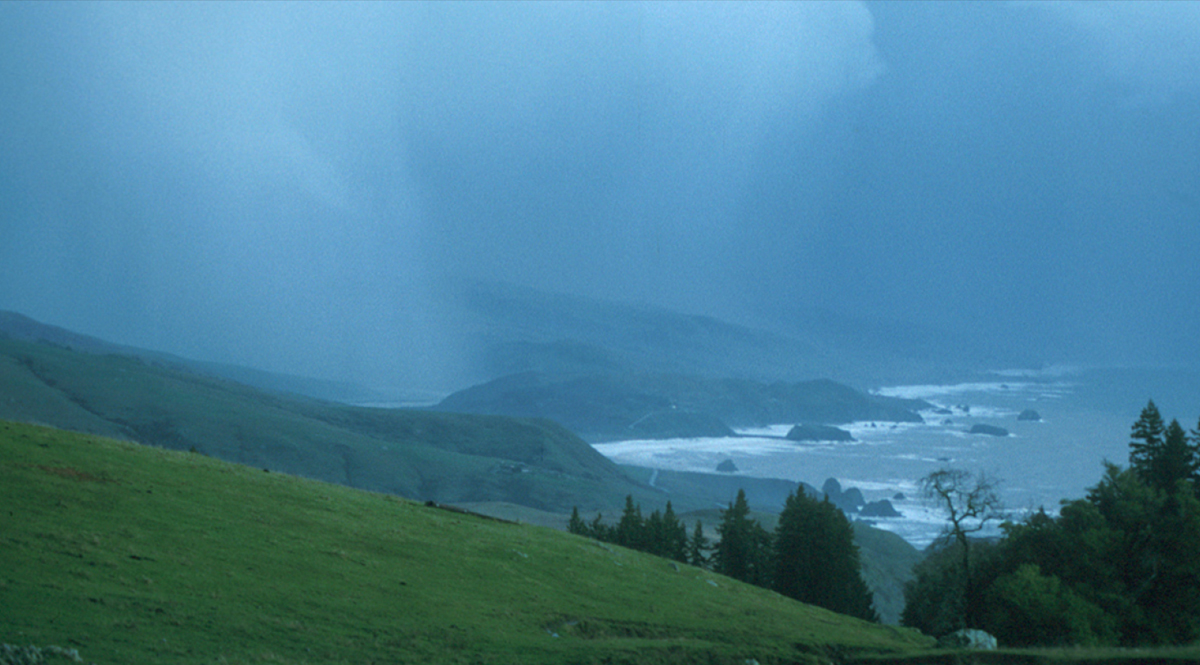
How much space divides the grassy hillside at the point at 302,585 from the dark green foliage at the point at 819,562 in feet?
90.1

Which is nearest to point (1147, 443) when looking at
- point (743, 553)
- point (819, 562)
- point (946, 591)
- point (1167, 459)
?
point (1167, 459)

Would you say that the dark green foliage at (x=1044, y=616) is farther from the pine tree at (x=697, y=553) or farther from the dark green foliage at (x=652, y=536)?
the dark green foliage at (x=652, y=536)

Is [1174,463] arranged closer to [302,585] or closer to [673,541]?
[673,541]

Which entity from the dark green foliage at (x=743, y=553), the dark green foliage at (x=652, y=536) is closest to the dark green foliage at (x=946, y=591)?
the dark green foliage at (x=743, y=553)

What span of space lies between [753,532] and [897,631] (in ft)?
105

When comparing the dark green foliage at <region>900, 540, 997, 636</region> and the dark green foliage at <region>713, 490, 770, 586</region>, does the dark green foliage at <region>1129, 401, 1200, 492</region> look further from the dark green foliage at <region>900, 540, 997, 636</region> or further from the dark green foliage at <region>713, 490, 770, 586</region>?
the dark green foliage at <region>713, 490, 770, 586</region>

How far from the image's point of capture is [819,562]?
203 feet

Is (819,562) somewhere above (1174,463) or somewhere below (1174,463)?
below

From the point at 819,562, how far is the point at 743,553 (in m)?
6.21

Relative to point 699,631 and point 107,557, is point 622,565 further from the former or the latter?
point 107,557

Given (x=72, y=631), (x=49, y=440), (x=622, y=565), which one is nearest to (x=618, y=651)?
(x=72, y=631)

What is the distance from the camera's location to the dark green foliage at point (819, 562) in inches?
2386

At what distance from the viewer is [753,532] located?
2623 inches

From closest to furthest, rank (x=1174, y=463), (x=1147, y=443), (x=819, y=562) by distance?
(x=1174, y=463)
(x=1147, y=443)
(x=819, y=562)
